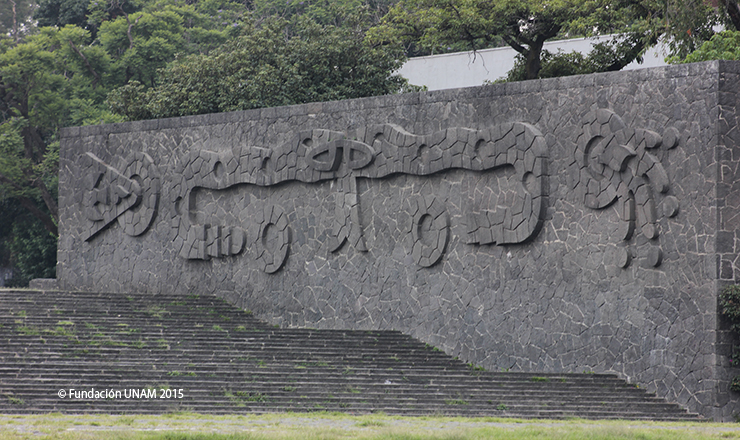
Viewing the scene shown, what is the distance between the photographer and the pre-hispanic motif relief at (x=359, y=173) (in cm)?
1420

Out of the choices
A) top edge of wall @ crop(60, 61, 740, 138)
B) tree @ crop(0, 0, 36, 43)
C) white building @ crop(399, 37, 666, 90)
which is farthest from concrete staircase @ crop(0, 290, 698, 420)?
tree @ crop(0, 0, 36, 43)

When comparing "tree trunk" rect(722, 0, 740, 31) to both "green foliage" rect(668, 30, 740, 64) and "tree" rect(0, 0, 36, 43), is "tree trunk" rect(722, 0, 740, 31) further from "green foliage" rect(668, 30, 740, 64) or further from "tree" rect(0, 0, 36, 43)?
"tree" rect(0, 0, 36, 43)

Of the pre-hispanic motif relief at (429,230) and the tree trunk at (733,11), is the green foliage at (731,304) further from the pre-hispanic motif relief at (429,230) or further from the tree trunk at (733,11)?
the tree trunk at (733,11)

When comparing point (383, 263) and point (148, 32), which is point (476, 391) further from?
point (148, 32)

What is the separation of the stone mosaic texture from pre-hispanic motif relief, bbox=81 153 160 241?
4 cm

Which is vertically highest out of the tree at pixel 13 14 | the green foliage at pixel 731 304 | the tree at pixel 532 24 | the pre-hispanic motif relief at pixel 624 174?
the tree at pixel 13 14

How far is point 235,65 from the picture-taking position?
21516 mm

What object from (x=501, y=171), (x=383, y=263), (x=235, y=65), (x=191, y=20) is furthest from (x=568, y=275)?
(x=191, y=20)

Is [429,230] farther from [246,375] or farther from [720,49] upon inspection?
[720,49]

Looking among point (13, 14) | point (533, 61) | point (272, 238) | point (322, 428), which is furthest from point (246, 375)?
point (13, 14)

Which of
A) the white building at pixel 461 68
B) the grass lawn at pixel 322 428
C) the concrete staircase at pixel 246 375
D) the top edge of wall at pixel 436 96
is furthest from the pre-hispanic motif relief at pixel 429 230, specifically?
the white building at pixel 461 68

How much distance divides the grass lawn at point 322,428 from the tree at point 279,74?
11413 millimetres

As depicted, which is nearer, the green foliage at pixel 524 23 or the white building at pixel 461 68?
the green foliage at pixel 524 23

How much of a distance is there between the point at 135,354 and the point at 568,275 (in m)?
6.38
